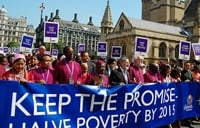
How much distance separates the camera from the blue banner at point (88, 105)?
5.23 metres

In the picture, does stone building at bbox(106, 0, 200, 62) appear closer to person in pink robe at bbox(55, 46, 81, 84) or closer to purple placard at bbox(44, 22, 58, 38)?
purple placard at bbox(44, 22, 58, 38)

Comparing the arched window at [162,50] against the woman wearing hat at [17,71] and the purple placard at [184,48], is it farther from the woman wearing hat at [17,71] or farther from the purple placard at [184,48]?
the woman wearing hat at [17,71]

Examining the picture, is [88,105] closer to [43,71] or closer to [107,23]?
[43,71]

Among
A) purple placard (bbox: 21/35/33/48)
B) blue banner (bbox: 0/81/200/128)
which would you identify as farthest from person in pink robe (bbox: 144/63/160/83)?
purple placard (bbox: 21/35/33/48)

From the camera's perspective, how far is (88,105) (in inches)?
251

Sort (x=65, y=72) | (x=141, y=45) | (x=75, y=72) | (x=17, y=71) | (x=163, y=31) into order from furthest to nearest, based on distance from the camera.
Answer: (x=163, y=31)
(x=141, y=45)
(x=75, y=72)
(x=65, y=72)
(x=17, y=71)

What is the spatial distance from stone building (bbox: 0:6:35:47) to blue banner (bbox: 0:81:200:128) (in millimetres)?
138656

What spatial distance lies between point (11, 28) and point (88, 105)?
487ft

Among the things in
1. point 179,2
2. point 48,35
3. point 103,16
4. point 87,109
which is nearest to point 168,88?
point 87,109

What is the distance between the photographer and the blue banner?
523 centimetres

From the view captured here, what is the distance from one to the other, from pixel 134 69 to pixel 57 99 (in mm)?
3423

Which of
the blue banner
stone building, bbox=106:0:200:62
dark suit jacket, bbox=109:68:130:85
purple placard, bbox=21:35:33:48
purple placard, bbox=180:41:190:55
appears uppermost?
stone building, bbox=106:0:200:62

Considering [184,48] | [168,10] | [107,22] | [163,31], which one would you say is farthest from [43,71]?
[168,10]

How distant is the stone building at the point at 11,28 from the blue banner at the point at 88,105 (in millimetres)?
138656
